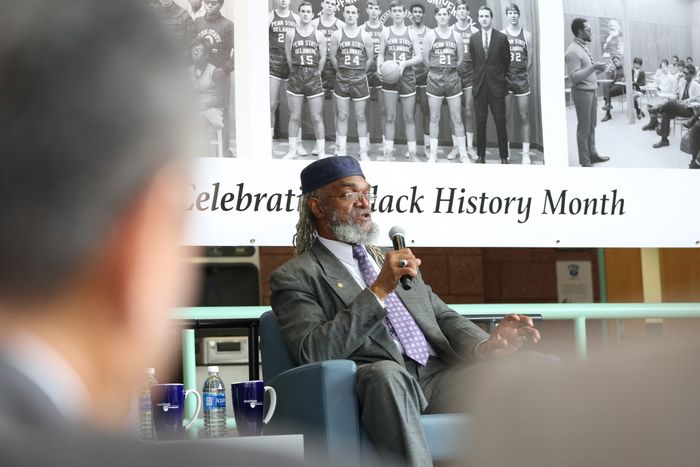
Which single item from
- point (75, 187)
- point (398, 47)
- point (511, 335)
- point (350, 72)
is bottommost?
point (511, 335)

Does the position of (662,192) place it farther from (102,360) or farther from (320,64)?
(102,360)

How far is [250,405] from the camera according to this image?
3260mm

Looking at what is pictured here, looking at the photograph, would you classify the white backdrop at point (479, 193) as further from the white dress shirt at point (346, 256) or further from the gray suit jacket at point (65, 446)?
the gray suit jacket at point (65, 446)

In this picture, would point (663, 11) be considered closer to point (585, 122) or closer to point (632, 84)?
point (632, 84)

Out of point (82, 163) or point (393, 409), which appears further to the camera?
point (393, 409)

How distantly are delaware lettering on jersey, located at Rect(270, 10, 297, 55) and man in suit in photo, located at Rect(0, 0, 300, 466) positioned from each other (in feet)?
12.6

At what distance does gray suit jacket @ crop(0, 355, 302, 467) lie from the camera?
0.27 meters

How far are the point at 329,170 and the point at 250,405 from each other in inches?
34.5

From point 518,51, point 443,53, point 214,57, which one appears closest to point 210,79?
point 214,57

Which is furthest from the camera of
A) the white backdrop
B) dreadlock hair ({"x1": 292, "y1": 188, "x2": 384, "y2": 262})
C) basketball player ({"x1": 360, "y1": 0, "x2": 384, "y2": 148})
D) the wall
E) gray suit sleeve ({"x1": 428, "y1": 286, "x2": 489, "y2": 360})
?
the wall

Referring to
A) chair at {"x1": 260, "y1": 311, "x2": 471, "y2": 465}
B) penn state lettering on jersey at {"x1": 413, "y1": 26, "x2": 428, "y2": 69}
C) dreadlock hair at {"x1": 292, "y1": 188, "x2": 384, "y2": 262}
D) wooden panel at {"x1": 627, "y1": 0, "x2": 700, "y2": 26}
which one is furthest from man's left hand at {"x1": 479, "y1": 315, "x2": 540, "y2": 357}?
wooden panel at {"x1": 627, "y1": 0, "x2": 700, "y2": 26}

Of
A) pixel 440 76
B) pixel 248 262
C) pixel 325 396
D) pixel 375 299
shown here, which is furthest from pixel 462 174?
pixel 248 262

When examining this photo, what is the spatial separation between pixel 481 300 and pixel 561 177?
4.41 metres

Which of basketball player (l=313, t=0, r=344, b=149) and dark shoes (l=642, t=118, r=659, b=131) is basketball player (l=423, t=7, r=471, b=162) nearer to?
basketball player (l=313, t=0, r=344, b=149)
